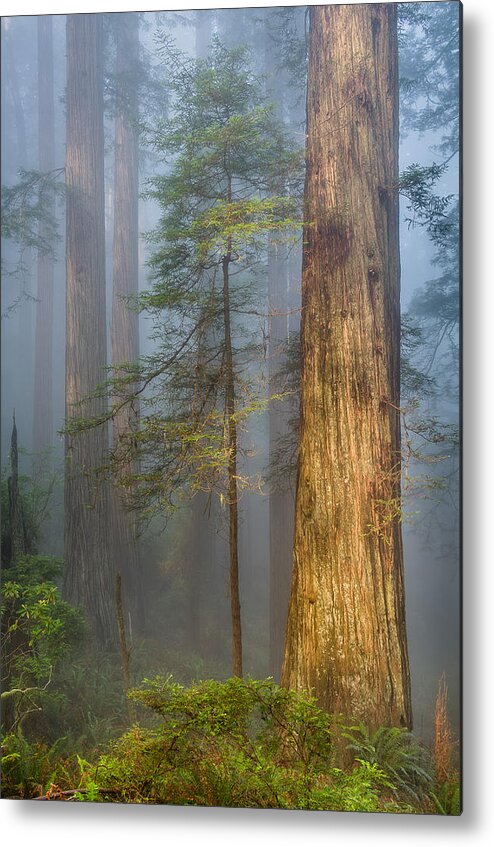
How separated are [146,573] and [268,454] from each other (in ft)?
2.53

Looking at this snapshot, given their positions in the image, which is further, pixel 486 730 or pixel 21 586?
pixel 21 586

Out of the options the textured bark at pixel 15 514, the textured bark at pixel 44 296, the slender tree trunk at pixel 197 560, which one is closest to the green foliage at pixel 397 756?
the slender tree trunk at pixel 197 560

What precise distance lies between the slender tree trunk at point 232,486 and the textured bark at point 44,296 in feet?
2.69

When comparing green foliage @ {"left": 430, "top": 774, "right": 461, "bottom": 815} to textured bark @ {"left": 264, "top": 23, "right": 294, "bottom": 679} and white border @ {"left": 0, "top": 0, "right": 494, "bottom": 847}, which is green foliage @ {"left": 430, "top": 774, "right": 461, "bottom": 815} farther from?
textured bark @ {"left": 264, "top": 23, "right": 294, "bottom": 679}

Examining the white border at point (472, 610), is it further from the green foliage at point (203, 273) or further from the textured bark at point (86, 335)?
the textured bark at point (86, 335)

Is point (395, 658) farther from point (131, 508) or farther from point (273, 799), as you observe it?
point (131, 508)

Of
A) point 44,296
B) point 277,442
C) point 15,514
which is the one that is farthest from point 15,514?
point 277,442

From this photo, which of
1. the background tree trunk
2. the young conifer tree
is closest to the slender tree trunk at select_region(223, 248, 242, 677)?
the young conifer tree

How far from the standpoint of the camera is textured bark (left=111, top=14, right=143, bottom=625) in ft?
12.1

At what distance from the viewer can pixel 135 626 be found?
366cm

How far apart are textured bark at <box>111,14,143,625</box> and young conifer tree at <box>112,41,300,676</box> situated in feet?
0.27

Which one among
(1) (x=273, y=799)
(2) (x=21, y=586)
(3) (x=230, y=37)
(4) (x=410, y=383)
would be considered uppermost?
(3) (x=230, y=37)

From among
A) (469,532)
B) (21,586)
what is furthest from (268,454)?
(21,586)

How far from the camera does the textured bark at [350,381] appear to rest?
11.9 feet
